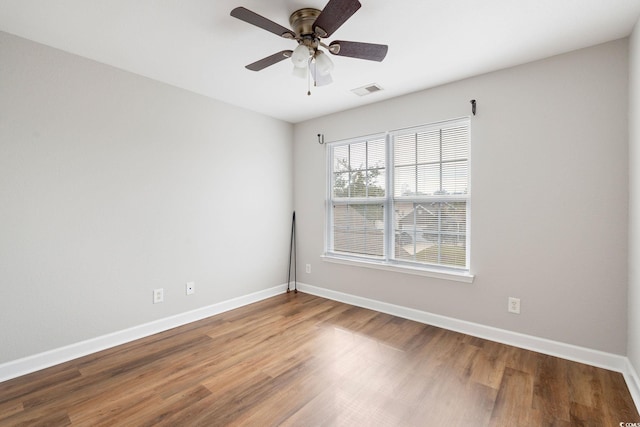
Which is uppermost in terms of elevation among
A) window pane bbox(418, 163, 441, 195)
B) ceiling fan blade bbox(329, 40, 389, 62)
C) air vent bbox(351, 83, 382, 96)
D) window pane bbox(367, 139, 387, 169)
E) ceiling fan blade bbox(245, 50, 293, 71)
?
air vent bbox(351, 83, 382, 96)

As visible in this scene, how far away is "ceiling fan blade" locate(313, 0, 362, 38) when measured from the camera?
4.83 feet

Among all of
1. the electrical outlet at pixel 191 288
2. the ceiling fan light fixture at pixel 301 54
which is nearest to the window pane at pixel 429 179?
the ceiling fan light fixture at pixel 301 54

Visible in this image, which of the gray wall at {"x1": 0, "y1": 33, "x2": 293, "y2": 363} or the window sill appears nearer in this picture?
the gray wall at {"x1": 0, "y1": 33, "x2": 293, "y2": 363}

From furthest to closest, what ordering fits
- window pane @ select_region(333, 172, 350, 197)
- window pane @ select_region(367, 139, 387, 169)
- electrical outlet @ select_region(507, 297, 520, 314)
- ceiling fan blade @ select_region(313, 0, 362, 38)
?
window pane @ select_region(333, 172, 350, 197), window pane @ select_region(367, 139, 387, 169), electrical outlet @ select_region(507, 297, 520, 314), ceiling fan blade @ select_region(313, 0, 362, 38)

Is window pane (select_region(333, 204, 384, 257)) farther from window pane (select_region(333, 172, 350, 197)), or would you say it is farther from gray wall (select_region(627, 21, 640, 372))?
gray wall (select_region(627, 21, 640, 372))

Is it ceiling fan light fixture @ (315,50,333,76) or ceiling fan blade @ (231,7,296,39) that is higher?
ceiling fan blade @ (231,7,296,39)

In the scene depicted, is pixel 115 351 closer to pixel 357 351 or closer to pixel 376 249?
pixel 357 351

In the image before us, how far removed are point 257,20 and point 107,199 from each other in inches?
80.8

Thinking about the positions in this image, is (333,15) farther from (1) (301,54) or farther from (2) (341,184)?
(2) (341,184)

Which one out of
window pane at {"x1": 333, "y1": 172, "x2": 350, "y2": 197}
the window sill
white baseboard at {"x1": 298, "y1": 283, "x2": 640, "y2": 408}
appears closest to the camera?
white baseboard at {"x1": 298, "y1": 283, "x2": 640, "y2": 408}

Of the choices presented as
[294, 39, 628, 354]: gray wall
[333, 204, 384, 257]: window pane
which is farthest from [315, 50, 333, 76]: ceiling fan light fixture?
[333, 204, 384, 257]: window pane

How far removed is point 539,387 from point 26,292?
149 inches

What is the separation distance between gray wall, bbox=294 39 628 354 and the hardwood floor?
1.13ft

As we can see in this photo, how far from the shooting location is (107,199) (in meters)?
2.59
